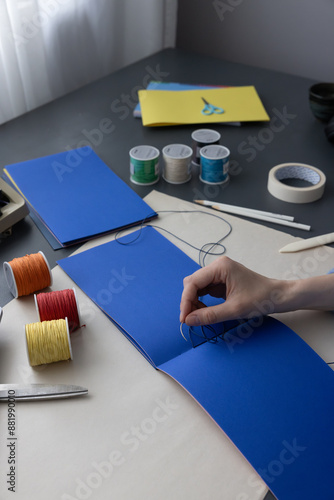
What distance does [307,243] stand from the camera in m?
1.10

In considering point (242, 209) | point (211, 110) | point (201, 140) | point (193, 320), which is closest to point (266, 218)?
point (242, 209)

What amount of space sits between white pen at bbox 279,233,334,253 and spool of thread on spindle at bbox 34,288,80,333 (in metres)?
0.46

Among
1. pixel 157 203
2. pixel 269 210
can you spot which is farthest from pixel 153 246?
pixel 269 210

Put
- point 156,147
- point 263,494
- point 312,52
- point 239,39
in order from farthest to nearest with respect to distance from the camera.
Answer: point 239,39 < point 312,52 < point 156,147 < point 263,494

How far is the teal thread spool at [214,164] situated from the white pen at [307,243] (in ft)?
0.93

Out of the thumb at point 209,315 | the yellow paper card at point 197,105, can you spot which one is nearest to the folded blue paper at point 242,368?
the thumb at point 209,315

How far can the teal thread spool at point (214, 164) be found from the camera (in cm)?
126

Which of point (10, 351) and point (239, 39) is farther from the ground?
point (10, 351)

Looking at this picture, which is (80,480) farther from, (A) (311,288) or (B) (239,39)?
(B) (239,39)

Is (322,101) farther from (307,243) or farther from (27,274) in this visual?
(27,274)

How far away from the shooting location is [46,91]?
1981 mm

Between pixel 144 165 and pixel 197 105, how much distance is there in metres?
0.42

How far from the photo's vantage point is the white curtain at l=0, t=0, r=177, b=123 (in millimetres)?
1754

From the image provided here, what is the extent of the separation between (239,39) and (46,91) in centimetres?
93
